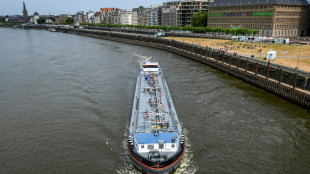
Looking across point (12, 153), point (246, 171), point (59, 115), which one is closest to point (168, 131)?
point (246, 171)

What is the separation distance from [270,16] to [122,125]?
100573 millimetres

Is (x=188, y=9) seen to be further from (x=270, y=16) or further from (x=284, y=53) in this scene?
(x=284, y=53)

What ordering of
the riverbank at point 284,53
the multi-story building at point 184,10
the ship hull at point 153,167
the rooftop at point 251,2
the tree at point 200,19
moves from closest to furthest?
1. the ship hull at point 153,167
2. the riverbank at point 284,53
3. the rooftop at point 251,2
4. the tree at point 200,19
5. the multi-story building at point 184,10

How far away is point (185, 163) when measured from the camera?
77.1ft

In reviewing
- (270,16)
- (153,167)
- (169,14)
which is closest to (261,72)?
(153,167)

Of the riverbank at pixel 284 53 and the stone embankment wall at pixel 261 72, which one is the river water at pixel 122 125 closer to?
the stone embankment wall at pixel 261 72

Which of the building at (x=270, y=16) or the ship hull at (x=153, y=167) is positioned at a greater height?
the building at (x=270, y=16)

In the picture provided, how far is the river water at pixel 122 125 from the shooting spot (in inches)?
947

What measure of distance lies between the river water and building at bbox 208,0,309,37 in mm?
70724

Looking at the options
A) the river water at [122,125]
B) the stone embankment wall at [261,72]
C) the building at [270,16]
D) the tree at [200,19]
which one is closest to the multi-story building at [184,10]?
the tree at [200,19]

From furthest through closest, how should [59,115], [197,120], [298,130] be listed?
[59,115], [197,120], [298,130]

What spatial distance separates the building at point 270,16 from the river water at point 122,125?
70.7 m

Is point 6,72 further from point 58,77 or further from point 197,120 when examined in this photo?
point 197,120

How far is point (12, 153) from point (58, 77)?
1191 inches
